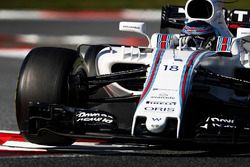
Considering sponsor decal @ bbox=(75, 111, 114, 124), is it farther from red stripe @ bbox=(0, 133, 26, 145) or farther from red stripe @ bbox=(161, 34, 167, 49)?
red stripe @ bbox=(161, 34, 167, 49)

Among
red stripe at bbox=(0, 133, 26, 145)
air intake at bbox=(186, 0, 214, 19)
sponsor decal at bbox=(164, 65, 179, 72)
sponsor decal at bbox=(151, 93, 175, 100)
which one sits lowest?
red stripe at bbox=(0, 133, 26, 145)

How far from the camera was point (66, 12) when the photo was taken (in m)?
18.8

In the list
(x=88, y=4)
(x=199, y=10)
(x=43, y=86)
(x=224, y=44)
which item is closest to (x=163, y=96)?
(x=43, y=86)

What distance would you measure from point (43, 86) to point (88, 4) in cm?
1223

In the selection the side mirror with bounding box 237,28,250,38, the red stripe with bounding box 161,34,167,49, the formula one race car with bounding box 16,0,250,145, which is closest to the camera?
the formula one race car with bounding box 16,0,250,145

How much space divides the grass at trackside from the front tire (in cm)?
1142

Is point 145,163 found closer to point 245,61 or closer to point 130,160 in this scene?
point 130,160

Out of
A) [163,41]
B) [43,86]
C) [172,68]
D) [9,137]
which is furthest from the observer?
[163,41]

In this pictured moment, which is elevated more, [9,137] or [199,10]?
[199,10]

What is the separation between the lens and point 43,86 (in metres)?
7.29

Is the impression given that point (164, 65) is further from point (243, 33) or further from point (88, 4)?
point (88, 4)

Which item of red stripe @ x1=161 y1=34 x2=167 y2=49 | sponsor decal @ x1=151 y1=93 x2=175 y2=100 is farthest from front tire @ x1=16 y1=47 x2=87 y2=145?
red stripe @ x1=161 y1=34 x2=167 y2=49

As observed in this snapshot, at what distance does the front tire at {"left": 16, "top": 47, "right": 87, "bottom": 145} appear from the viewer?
7.26 metres

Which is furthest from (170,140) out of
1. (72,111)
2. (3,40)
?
(3,40)
